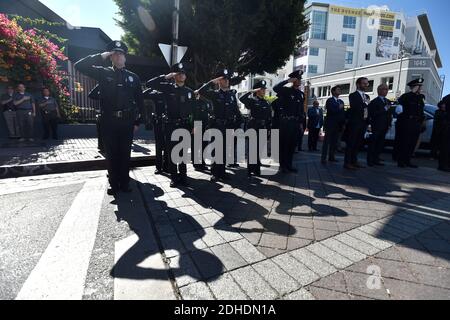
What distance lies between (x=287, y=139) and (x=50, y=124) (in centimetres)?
825

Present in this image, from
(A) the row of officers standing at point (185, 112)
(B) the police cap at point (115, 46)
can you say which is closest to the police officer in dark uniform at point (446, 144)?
(A) the row of officers standing at point (185, 112)

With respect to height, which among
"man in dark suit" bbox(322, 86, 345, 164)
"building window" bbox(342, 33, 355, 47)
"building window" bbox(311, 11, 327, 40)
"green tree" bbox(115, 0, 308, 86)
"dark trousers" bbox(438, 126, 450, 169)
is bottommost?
"dark trousers" bbox(438, 126, 450, 169)

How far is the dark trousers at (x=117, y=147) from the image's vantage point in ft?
13.4

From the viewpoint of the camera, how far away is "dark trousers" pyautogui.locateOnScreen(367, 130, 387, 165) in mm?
6831

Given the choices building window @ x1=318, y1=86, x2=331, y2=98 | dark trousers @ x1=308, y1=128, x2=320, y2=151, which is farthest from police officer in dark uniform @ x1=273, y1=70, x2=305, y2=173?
building window @ x1=318, y1=86, x2=331, y2=98

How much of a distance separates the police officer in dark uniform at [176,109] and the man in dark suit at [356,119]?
4.06m

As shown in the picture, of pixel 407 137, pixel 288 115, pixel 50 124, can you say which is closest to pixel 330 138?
pixel 407 137

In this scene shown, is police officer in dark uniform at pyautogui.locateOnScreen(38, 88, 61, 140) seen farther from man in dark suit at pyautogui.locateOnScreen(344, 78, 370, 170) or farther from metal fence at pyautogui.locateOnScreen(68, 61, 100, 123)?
man in dark suit at pyautogui.locateOnScreen(344, 78, 370, 170)

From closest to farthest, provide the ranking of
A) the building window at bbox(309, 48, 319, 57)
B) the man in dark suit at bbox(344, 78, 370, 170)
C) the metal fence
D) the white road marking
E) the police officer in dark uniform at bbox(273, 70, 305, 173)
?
the white road marking < the police officer in dark uniform at bbox(273, 70, 305, 173) < the man in dark suit at bbox(344, 78, 370, 170) < the metal fence < the building window at bbox(309, 48, 319, 57)

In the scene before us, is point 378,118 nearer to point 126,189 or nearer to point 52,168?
point 126,189

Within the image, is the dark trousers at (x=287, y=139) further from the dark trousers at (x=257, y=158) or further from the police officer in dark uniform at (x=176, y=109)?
the police officer in dark uniform at (x=176, y=109)

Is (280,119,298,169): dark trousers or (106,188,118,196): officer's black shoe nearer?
(106,188,118,196): officer's black shoe
